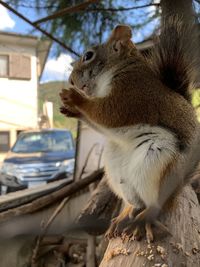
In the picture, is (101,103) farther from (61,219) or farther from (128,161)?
(61,219)

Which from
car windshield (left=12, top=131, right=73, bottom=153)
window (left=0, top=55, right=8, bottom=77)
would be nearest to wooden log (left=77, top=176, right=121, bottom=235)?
window (left=0, top=55, right=8, bottom=77)

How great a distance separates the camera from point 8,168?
3.39 metres

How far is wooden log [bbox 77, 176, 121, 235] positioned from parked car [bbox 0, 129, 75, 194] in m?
1.69

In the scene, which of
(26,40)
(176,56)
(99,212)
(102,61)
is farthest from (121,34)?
(26,40)

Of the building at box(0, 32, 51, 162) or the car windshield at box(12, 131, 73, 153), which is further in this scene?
the car windshield at box(12, 131, 73, 153)

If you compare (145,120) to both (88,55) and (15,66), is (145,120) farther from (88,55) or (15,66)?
(15,66)

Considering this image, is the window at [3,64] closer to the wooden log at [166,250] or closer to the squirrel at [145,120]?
the squirrel at [145,120]

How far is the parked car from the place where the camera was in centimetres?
337

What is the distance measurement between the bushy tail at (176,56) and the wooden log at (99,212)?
63 centimetres

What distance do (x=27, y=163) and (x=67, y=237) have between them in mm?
1321

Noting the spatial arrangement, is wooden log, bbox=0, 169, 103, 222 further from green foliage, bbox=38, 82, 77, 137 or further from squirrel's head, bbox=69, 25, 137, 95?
squirrel's head, bbox=69, 25, 137, 95

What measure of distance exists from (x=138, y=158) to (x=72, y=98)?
0.58ft

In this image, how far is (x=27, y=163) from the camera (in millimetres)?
3480

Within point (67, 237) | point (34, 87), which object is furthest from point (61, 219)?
point (34, 87)
